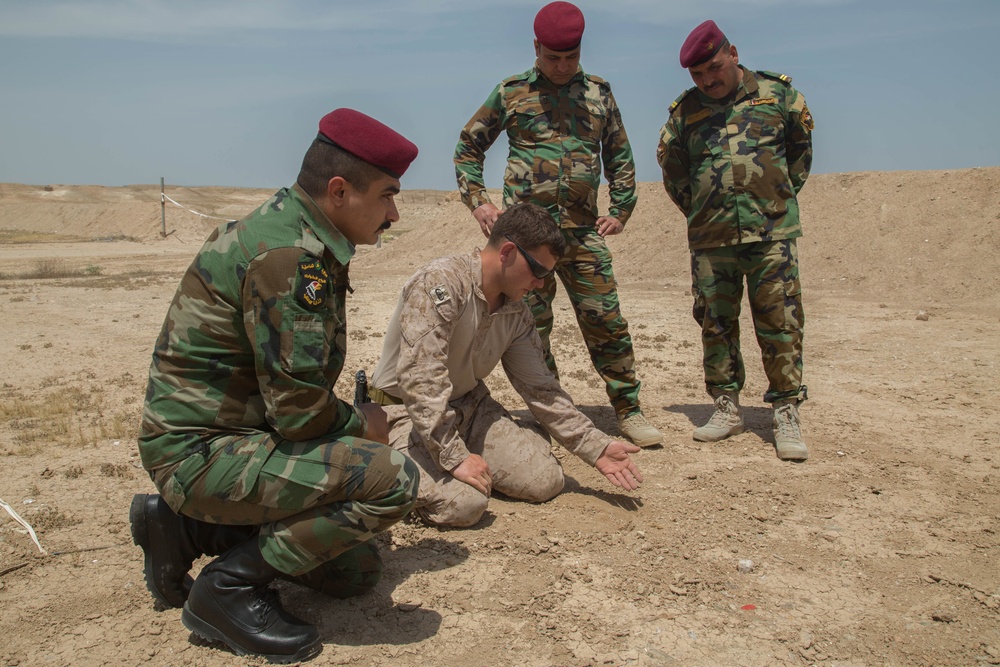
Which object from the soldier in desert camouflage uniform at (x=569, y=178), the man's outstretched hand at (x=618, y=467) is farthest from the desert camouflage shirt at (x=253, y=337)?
the soldier in desert camouflage uniform at (x=569, y=178)

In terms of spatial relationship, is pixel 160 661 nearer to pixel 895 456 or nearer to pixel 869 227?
pixel 895 456

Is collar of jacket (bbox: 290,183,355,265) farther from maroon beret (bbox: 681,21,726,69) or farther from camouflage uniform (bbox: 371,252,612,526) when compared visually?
maroon beret (bbox: 681,21,726,69)

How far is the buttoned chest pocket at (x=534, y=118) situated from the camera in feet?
16.2

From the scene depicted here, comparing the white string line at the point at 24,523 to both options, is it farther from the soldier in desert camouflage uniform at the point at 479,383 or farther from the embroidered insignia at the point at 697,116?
the embroidered insignia at the point at 697,116

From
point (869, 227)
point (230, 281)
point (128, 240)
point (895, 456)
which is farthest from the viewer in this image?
point (128, 240)

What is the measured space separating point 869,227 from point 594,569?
1474cm

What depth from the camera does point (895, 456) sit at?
482cm

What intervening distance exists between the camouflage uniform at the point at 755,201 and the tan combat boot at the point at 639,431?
0.71 m

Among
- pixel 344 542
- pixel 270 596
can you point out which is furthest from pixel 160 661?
pixel 344 542

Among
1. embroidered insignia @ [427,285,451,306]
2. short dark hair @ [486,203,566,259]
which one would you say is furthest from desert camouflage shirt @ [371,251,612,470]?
short dark hair @ [486,203,566,259]

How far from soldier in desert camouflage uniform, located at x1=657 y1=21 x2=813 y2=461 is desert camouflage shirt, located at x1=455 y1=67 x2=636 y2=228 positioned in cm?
56

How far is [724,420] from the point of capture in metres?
5.22

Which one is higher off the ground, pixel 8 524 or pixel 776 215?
pixel 776 215

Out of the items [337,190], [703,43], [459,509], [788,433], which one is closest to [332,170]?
[337,190]
